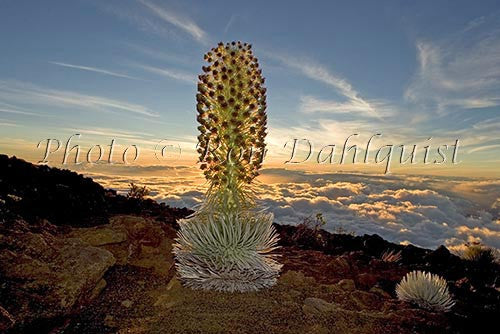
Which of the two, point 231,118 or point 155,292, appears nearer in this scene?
point 231,118

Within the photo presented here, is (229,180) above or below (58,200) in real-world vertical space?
above

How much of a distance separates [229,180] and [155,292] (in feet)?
5.89

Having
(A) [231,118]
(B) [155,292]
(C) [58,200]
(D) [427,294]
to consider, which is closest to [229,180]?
(A) [231,118]

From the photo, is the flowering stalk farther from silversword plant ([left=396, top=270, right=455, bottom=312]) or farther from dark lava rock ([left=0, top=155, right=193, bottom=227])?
dark lava rock ([left=0, top=155, right=193, bottom=227])

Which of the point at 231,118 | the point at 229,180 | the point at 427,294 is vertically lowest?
the point at 427,294

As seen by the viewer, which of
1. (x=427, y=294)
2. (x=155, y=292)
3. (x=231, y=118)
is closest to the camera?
(x=231, y=118)

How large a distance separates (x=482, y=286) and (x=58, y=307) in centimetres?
579

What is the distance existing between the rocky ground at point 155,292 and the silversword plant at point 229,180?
0.30 metres

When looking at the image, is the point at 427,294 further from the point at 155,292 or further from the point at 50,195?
the point at 50,195

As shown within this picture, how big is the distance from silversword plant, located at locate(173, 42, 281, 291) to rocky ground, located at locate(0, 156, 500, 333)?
30 cm

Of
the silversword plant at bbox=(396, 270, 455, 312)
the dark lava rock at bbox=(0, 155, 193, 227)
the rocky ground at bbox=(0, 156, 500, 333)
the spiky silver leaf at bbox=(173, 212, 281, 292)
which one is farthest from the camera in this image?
the dark lava rock at bbox=(0, 155, 193, 227)

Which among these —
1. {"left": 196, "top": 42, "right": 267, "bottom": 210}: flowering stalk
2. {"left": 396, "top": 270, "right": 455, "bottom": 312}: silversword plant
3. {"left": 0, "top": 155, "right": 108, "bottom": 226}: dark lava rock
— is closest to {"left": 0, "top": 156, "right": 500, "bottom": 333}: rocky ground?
{"left": 0, "top": 155, "right": 108, "bottom": 226}: dark lava rock

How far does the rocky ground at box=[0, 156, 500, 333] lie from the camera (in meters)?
4.50

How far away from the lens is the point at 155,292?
556cm
